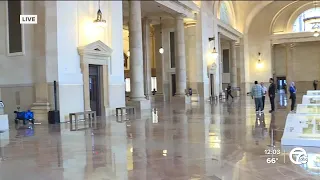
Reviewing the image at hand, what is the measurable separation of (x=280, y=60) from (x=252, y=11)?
7721 millimetres

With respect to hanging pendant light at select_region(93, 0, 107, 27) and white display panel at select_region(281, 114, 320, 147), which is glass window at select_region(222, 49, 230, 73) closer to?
hanging pendant light at select_region(93, 0, 107, 27)

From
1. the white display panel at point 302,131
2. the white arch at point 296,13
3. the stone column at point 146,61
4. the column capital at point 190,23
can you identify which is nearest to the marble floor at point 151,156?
the white display panel at point 302,131

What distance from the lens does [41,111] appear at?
13547 millimetres

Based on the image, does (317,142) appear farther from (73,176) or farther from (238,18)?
(238,18)

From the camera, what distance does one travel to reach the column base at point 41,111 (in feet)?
44.2

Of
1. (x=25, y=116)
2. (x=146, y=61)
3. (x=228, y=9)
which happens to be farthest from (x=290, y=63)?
(x=25, y=116)

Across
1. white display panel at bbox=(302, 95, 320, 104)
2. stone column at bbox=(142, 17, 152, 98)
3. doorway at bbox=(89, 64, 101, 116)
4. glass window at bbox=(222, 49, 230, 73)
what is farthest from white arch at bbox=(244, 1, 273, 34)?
white display panel at bbox=(302, 95, 320, 104)

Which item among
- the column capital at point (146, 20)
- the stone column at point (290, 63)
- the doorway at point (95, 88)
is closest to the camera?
the doorway at point (95, 88)

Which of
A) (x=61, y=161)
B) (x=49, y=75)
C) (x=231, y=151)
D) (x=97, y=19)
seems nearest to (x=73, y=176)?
(x=61, y=161)

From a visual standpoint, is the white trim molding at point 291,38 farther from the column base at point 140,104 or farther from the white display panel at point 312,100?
the white display panel at point 312,100

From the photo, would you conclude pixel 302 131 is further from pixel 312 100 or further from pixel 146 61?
pixel 146 61
